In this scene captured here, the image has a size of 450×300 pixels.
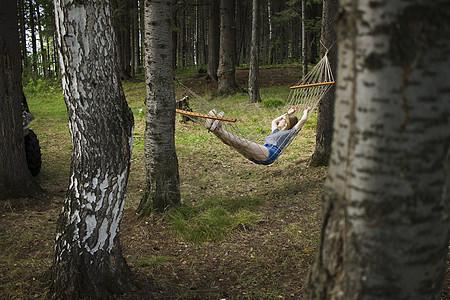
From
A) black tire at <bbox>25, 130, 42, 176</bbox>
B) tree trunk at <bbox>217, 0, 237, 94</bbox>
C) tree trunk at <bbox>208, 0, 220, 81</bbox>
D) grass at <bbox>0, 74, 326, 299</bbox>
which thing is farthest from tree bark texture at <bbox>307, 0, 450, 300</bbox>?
tree trunk at <bbox>208, 0, 220, 81</bbox>

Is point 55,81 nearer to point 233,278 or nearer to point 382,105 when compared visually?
point 233,278

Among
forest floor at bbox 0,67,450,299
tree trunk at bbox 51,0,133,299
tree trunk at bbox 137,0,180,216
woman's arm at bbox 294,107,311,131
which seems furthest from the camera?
woman's arm at bbox 294,107,311,131

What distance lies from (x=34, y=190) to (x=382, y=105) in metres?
4.18

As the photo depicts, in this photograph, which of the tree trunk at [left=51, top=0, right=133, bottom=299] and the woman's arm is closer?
the tree trunk at [left=51, top=0, right=133, bottom=299]

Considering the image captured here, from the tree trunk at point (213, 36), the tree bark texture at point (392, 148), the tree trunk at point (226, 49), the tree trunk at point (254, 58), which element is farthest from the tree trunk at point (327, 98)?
the tree trunk at point (213, 36)

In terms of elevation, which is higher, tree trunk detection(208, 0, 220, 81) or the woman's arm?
tree trunk detection(208, 0, 220, 81)

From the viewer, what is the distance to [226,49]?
Answer: 1142 centimetres

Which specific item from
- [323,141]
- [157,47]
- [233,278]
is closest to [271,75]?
[323,141]

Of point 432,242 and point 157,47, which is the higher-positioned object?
point 157,47

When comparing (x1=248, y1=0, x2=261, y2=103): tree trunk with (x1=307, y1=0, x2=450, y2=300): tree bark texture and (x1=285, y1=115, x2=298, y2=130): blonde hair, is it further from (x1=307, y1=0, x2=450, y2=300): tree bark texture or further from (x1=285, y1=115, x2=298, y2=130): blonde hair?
(x1=307, y1=0, x2=450, y2=300): tree bark texture

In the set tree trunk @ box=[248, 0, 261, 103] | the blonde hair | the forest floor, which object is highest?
tree trunk @ box=[248, 0, 261, 103]

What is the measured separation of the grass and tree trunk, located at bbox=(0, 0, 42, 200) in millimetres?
217

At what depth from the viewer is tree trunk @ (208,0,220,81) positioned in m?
13.5

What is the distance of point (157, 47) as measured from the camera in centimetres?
369
